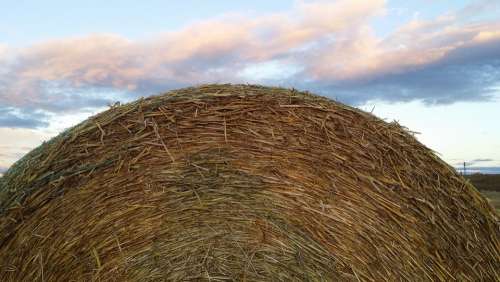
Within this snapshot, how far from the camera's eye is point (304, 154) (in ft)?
10.7

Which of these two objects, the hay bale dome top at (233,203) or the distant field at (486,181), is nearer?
the hay bale dome top at (233,203)

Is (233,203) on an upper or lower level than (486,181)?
upper

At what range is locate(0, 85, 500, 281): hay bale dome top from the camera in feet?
10.5

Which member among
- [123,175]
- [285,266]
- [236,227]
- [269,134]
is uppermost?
[269,134]

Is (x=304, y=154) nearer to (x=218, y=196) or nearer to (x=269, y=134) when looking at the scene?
(x=269, y=134)

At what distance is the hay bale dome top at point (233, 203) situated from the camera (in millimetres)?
3203

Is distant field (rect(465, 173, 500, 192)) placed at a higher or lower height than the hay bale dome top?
lower

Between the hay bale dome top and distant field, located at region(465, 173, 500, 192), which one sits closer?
the hay bale dome top

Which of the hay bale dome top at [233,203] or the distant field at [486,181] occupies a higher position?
the hay bale dome top at [233,203]

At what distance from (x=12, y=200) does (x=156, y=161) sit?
91cm

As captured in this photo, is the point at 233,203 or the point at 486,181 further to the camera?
the point at 486,181

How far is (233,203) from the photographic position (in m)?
3.20

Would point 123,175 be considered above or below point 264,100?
below

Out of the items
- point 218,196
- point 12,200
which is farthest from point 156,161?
point 12,200
